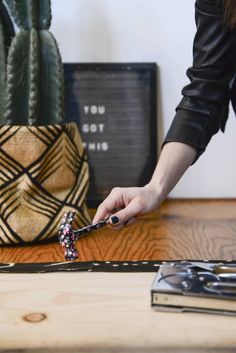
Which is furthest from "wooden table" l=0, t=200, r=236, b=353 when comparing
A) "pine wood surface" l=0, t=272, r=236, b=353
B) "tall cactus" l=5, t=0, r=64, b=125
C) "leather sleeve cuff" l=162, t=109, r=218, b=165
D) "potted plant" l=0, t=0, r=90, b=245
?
"tall cactus" l=5, t=0, r=64, b=125

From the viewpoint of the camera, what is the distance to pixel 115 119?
1803mm

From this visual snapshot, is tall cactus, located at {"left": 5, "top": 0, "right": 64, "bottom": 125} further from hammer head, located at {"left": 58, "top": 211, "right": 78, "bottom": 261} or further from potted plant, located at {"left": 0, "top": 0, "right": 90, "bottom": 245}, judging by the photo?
hammer head, located at {"left": 58, "top": 211, "right": 78, "bottom": 261}

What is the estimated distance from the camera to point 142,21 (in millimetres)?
1794

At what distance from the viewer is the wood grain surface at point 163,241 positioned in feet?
4.04

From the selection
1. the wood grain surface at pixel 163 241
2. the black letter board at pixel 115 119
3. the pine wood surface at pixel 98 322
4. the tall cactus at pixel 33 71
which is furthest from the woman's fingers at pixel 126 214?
the black letter board at pixel 115 119

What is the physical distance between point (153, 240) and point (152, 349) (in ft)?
2.68

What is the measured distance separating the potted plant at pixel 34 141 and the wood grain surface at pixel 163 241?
2.7 inches

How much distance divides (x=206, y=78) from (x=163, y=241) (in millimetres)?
420

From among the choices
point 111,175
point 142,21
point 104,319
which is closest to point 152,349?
point 104,319

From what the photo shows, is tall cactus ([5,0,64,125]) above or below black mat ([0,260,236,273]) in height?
above

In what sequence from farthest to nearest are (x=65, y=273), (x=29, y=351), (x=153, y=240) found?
(x=153, y=240) → (x=65, y=273) → (x=29, y=351)

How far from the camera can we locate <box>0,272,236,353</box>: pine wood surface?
22.1 inches

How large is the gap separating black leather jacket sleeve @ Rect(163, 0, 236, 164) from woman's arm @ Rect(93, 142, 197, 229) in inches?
1.0

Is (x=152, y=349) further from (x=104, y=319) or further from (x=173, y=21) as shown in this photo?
(x=173, y=21)
